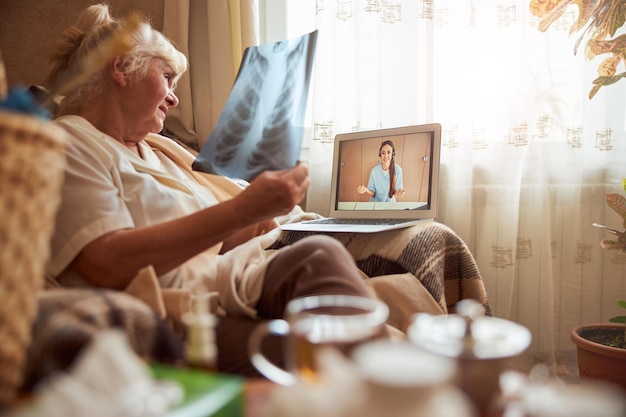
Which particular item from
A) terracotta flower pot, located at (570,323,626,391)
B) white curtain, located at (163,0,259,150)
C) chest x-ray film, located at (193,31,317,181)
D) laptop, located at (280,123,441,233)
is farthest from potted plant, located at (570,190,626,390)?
white curtain, located at (163,0,259,150)

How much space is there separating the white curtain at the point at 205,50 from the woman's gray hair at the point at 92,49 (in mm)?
639

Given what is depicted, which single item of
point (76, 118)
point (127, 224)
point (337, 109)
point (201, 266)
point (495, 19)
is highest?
point (495, 19)

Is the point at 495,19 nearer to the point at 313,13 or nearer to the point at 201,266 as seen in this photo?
the point at 313,13

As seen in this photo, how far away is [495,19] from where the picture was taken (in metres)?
1.88

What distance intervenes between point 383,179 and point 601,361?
0.82 meters

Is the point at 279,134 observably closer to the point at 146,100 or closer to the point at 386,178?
the point at 146,100

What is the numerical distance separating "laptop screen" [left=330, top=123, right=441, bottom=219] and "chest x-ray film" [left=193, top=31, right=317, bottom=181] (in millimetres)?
563

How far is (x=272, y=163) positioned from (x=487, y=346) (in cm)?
62

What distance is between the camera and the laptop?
146 centimetres

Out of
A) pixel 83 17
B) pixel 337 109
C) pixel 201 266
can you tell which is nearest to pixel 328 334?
pixel 201 266

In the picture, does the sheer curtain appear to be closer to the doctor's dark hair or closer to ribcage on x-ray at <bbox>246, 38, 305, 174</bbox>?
the doctor's dark hair

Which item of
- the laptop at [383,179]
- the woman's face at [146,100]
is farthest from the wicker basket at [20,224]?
the laptop at [383,179]

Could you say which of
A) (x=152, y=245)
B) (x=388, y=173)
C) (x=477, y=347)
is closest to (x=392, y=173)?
(x=388, y=173)

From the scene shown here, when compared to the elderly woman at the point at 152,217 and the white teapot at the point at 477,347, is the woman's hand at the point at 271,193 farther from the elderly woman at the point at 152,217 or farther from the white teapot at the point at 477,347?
the white teapot at the point at 477,347
